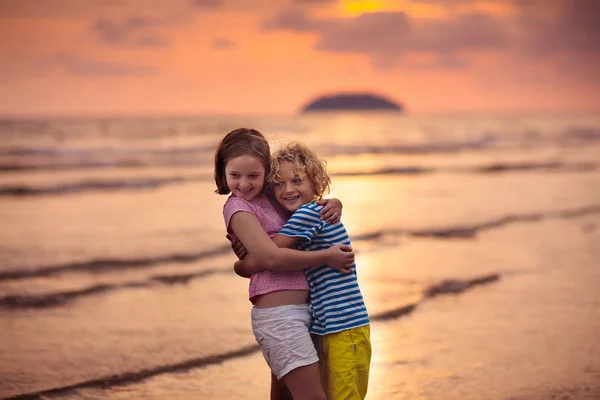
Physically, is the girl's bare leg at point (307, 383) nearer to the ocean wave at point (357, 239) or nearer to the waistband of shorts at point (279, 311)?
the waistband of shorts at point (279, 311)

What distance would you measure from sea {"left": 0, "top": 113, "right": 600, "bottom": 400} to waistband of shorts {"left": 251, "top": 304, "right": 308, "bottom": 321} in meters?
0.76

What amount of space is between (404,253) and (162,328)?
368 centimetres

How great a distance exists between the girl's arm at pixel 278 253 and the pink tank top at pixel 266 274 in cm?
8

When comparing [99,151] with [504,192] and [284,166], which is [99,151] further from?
[284,166]

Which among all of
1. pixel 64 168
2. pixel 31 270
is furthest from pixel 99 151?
pixel 31 270

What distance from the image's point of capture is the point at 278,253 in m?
3.33

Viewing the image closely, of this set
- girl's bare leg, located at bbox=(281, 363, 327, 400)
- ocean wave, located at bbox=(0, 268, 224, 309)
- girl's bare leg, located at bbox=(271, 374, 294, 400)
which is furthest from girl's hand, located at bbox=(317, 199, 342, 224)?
ocean wave, located at bbox=(0, 268, 224, 309)

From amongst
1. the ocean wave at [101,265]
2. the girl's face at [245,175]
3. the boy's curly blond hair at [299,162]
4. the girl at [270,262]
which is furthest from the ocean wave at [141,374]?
the ocean wave at [101,265]

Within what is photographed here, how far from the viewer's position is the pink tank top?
3.46 m

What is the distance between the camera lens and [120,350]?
5.35 meters

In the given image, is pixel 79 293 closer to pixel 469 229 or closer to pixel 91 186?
pixel 469 229

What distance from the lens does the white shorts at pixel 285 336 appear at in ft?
10.9

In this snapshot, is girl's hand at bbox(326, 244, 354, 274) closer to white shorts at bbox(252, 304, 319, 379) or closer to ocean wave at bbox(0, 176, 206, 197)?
white shorts at bbox(252, 304, 319, 379)

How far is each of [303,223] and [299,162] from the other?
286 mm
